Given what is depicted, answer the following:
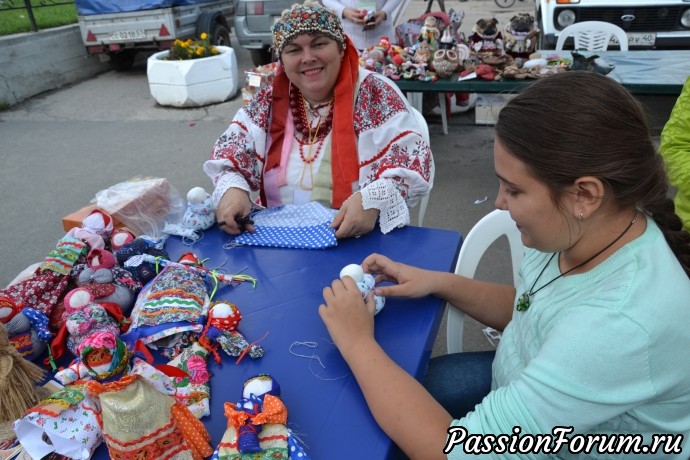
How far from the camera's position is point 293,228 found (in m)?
1.86

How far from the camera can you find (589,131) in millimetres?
932

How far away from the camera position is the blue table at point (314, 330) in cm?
104

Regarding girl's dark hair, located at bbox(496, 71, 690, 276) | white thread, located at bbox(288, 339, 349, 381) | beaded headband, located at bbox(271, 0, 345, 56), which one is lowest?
white thread, located at bbox(288, 339, 349, 381)

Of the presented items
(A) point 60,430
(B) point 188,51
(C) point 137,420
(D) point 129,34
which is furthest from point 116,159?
(C) point 137,420

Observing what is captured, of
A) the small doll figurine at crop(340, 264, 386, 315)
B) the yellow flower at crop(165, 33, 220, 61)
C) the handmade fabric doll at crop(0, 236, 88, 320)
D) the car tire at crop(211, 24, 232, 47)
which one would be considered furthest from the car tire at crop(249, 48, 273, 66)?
the small doll figurine at crop(340, 264, 386, 315)

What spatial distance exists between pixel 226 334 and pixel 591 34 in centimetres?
503

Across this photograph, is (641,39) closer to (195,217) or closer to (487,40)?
(487,40)

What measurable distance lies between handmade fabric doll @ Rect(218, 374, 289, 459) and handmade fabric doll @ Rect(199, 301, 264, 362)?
221mm

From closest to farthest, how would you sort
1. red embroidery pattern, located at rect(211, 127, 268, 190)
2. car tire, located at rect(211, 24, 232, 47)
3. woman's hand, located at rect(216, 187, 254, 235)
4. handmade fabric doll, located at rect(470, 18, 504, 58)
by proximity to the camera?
woman's hand, located at rect(216, 187, 254, 235) < red embroidery pattern, located at rect(211, 127, 268, 190) < handmade fabric doll, located at rect(470, 18, 504, 58) < car tire, located at rect(211, 24, 232, 47)

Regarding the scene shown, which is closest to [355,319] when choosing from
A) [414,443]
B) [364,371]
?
[364,371]

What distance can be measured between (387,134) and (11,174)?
4527 millimetres

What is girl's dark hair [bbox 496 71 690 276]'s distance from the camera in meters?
0.94

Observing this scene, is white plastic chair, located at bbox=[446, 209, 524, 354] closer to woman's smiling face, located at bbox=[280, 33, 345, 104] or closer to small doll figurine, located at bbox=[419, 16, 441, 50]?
woman's smiling face, located at bbox=[280, 33, 345, 104]

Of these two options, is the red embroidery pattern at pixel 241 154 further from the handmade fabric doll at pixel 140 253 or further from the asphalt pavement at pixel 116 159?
the asphalt pavement at pixel 116 159
